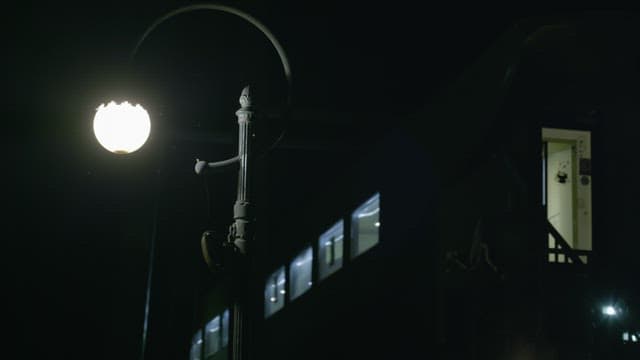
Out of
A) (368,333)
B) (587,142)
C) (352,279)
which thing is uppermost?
(587,142)

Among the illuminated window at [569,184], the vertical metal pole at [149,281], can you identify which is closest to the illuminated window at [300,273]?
the vertical metal pole at [149,281]

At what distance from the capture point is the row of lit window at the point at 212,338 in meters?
24.5

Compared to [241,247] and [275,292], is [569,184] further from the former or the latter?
[241,247]

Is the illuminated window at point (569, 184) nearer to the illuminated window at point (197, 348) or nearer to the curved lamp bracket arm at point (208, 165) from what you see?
the curved lamp bracket arm at point (208, 165)

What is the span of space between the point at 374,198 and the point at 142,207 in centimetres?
652

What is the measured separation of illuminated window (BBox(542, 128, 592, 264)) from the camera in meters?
14.7

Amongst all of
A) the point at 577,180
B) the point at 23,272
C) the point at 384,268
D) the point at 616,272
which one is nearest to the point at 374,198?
the point at 384,268

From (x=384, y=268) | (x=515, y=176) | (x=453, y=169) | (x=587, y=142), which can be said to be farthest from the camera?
(x=384, y=268)

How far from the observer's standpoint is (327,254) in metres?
18.5

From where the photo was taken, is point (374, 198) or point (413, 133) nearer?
point (413, 133)

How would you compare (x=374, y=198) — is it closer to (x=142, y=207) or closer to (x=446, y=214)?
(x=446, y=214)

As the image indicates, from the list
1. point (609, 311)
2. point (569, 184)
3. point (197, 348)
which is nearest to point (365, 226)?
point (569, 184)

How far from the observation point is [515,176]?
860 centimetres

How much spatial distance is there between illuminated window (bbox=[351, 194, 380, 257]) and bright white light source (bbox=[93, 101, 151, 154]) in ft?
36.6
